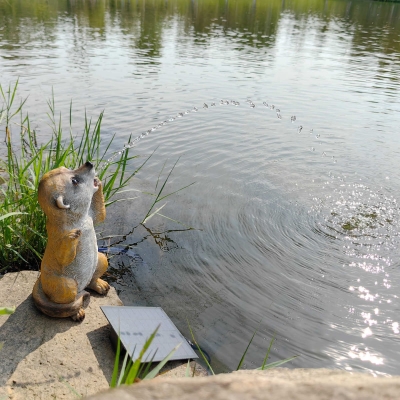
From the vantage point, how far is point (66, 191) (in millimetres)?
3018

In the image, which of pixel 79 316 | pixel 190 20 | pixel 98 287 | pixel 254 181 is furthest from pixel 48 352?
pixel 190 20

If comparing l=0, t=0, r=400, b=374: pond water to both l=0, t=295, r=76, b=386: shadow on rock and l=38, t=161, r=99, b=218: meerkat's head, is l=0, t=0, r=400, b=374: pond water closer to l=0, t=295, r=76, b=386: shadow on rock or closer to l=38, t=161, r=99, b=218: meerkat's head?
l=0, t=295, r=76, b=386: shadow on rock

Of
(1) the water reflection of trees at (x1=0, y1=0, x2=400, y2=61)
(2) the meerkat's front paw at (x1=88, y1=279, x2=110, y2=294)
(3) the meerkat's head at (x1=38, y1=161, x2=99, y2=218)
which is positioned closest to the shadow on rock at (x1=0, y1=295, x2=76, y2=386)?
(2) the meerkat's front paw at (x1=88, y1=279, x2=110, y2=294)

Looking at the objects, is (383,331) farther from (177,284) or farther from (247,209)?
(247,209)

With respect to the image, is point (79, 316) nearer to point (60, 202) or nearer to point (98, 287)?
point (98, 287)

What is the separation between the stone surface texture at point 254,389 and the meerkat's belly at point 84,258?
250 cm

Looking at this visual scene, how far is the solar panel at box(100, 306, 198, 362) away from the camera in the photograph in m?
2.99

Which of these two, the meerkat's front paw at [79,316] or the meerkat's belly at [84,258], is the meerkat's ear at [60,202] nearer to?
the meerkat's belly at [84,258]

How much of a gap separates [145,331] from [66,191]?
1148 millimetres

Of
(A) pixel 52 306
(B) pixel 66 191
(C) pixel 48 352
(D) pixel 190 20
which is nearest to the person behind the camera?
(C) pixel 48 352

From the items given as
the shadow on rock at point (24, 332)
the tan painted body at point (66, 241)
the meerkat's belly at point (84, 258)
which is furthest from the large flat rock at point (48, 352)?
the meerkat's belly at point (84, 258)

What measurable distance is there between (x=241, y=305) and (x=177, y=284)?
0.66 m

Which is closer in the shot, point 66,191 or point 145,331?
point 66,191

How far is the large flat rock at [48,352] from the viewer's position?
2623 millimetres
